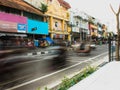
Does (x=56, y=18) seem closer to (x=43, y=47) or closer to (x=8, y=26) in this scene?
(x=43, y=47)

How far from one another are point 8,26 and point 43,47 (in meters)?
5.48

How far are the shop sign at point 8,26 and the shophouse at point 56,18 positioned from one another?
9.28m

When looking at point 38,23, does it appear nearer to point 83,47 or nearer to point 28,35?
point 28,35

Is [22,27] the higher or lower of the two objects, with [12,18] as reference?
lower

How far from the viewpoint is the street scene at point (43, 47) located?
10055 mm

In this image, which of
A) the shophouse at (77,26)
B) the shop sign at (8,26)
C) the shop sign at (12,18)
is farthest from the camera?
the shophouse at (77,26)

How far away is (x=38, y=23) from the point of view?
39438 mm

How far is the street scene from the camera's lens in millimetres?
10055

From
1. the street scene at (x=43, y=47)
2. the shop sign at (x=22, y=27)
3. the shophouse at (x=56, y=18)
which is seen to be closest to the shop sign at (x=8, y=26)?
the street scene at (x=43, y=47)

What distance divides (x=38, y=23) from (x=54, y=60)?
75.2 ft

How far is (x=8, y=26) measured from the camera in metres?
30.6

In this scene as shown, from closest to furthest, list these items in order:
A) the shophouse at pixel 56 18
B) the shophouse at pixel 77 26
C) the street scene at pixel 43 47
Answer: the street scene at pixel 43 47 < the shophouse at pixel 56 18 < the shophouse at pixel 77 26

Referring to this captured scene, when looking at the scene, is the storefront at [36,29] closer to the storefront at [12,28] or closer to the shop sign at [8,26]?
the storefront at [12,28]

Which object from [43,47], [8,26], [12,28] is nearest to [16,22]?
[12,28]
